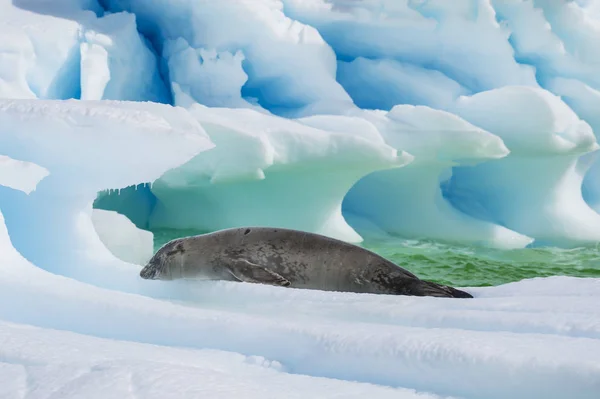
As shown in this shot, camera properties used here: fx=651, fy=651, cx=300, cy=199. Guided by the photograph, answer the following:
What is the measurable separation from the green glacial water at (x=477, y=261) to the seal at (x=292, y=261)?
343cm

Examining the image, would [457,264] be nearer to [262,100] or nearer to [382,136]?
[382,136]

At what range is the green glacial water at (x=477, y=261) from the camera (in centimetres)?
627

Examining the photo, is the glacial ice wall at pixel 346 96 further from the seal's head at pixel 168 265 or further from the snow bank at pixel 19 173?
the snow bank at pixel 19 173

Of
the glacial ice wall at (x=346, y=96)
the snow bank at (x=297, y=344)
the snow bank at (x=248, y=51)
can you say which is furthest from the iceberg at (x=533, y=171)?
the snow bank at (x=297, y=344)

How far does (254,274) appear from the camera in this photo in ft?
7.48

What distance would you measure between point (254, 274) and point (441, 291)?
674 millimetres

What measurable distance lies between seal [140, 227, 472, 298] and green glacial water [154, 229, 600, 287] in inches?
135

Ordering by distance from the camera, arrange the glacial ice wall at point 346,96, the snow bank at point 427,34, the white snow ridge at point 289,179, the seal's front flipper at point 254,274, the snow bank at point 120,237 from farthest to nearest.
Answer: the snow bank at point 427,34, the glacial ice wall at point 346,96, the snow bank at point 120,237, the seal's front flipper at point 254,274, the white snow ridge at point 289,179

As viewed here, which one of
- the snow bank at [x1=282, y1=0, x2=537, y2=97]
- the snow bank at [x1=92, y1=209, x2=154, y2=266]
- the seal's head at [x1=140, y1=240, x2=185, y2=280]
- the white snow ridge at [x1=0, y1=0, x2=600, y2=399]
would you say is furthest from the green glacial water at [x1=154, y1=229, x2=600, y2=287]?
the seal's head at [x1=140, y1=240, x2=185, y2=280]

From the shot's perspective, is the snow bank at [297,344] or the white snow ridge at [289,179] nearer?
the snow bank at [297,344]

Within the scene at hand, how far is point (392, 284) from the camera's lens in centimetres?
246

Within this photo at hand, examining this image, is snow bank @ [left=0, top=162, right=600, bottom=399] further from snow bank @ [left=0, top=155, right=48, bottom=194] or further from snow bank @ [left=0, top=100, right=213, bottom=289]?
snow bank @ [left=0, top=100, right=213, bottom=289]

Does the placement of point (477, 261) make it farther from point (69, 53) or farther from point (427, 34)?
point (69, 53)

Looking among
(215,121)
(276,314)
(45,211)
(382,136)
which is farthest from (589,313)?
(382,136)
